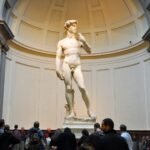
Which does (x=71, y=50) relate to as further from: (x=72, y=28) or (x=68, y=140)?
(x=68, y=140)

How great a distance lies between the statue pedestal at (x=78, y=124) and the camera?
7.89m

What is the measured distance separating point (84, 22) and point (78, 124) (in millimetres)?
8335

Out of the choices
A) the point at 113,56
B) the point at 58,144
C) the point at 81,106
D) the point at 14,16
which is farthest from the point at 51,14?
the point at 58,144

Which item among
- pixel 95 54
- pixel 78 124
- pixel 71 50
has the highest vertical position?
pixel 95 54

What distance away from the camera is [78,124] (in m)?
8.02

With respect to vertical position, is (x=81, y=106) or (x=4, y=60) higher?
(x=4, y=60)

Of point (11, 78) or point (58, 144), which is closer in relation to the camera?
point (58, 144)

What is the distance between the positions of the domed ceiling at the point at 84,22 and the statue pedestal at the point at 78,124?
268 inches

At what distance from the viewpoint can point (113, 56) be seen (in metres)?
14.6

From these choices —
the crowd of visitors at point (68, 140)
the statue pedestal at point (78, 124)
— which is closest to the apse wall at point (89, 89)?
the statue pedestal at point (78, 124)

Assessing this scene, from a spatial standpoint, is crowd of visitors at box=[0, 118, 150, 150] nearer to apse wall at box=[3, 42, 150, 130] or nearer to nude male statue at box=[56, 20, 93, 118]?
nude male statue at box=[56, 20, 93, 118]

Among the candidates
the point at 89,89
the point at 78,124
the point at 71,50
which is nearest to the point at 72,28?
the point at 71,50

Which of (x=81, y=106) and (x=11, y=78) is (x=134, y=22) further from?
(x=11, y=78)

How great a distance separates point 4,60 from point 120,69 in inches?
226
